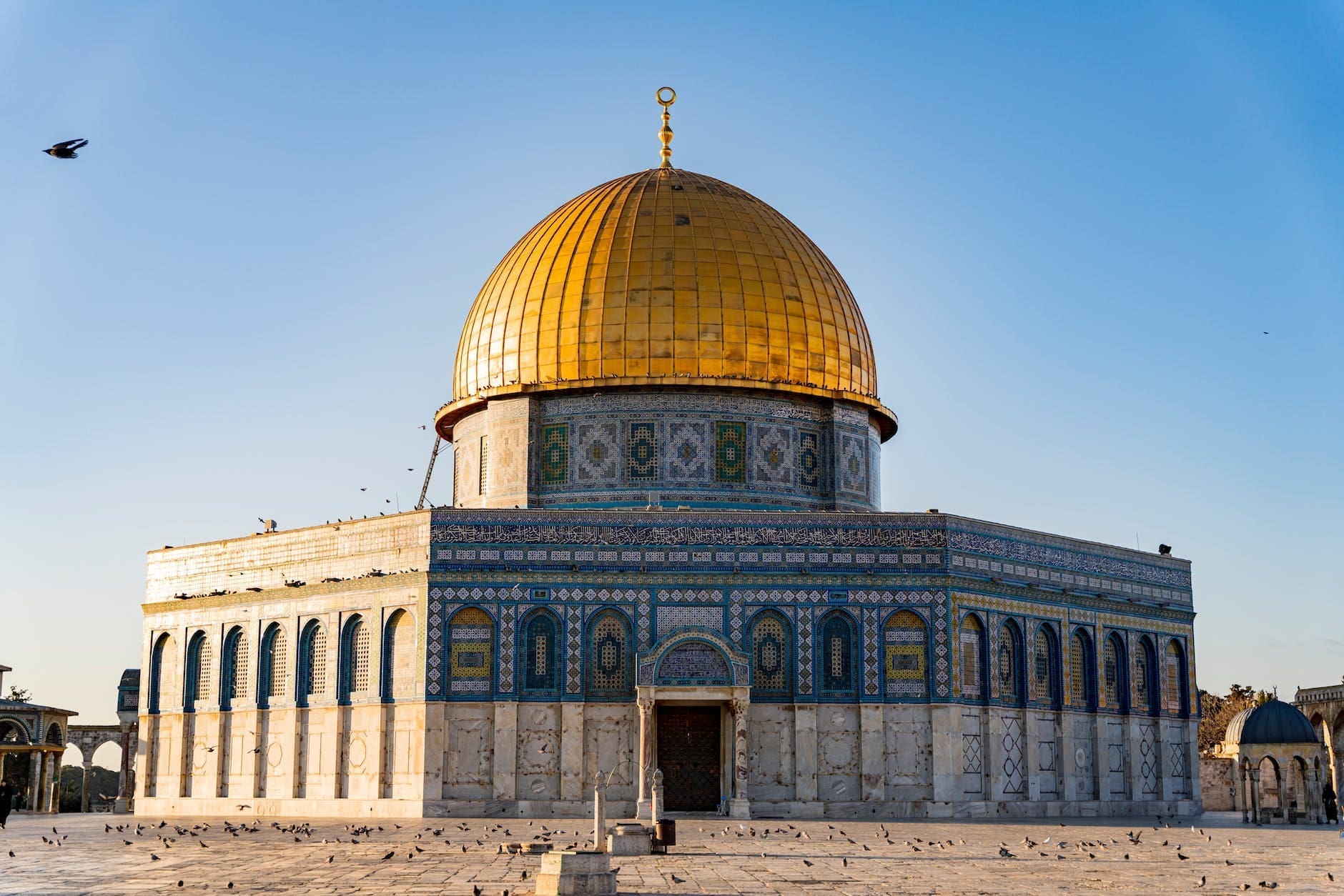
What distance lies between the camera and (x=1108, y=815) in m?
33.8

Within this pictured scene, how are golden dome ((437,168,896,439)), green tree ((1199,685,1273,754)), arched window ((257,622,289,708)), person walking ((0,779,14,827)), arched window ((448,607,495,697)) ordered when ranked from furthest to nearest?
green tree ((1199,685,1273,754))
golden dome ((437,168,896,439))
arched window ((257,622,289,708))
arched window ((448,607,495,697))
person walking ((0,779,14,827))

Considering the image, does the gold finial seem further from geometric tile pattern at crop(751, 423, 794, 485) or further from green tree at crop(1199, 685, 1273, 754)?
green tree at crop(1199, 685, 1273, 754)

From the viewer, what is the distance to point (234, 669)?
115ft

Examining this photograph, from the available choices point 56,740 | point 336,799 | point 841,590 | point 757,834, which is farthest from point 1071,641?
point 56,740

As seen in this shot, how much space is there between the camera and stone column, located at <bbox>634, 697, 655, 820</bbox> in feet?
96.8

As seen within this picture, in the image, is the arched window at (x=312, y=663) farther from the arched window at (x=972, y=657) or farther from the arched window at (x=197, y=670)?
the arched window at (x=972, y=657)

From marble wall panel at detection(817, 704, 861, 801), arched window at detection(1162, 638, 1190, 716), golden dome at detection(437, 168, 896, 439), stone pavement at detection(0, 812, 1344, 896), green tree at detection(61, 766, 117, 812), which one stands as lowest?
green tree at detection(61, 766, 117, 812)

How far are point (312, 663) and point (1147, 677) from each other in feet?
58.6

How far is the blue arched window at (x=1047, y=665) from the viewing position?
111 ft

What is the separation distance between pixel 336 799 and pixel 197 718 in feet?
16.8

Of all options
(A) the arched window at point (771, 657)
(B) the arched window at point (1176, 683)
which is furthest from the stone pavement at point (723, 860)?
(B) the arched window at point (1176, 683)

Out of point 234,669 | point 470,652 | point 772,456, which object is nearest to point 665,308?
point 772,456

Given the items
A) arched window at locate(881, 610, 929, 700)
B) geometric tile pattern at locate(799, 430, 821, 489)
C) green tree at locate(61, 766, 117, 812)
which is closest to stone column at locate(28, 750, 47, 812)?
green tree at locate(61, 766, 117, 812)

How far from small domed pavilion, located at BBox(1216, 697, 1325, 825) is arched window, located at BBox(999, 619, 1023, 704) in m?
4.77
